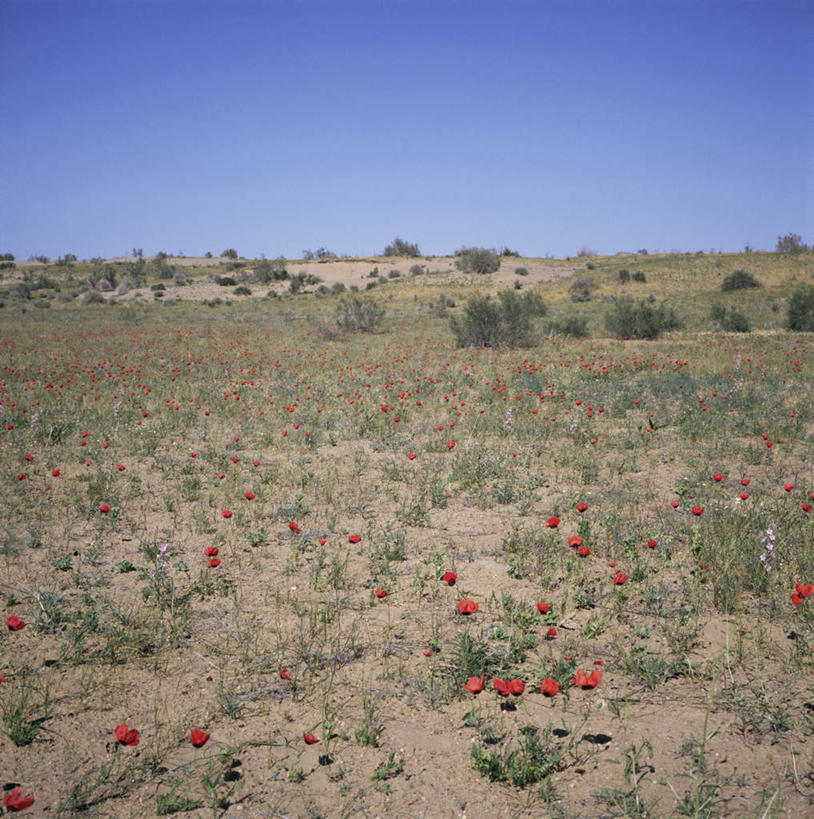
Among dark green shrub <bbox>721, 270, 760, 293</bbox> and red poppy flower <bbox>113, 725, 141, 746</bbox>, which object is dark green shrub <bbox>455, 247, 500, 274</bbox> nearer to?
dark green shrub <bbox>721, 270, 760, 293</bbox>

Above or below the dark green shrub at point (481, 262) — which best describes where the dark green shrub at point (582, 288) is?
below

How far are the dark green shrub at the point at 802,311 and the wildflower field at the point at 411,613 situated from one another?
12142 millimetres

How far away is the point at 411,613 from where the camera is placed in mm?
3838

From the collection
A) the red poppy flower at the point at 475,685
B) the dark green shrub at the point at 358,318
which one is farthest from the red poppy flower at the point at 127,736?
the dark green shrub at the point at 358,318

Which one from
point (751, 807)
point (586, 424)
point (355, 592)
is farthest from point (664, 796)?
point (586, 424)

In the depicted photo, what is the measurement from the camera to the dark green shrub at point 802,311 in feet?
60.5

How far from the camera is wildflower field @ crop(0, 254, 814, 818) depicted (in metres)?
2.54

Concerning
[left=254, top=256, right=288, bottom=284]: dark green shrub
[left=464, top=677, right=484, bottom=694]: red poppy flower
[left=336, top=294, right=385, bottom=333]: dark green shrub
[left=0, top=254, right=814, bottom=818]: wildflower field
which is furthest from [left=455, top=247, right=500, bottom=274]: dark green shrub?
[left=464, top=677, right=484, bottom=694]: red poppy flower

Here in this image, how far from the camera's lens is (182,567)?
4.39 metres

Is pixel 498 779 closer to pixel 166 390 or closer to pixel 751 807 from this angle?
pixel 751 807

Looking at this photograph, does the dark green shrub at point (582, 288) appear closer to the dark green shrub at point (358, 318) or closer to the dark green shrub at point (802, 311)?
the dark green shrub at point (802, 311)

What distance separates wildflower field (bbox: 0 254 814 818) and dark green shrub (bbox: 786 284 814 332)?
12142 millimetres

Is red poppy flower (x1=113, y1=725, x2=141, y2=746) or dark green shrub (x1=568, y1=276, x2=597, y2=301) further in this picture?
dark green shrub (x1=568, y1=276, x2=597, y2=301)

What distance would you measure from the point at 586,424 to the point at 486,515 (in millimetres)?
3138
